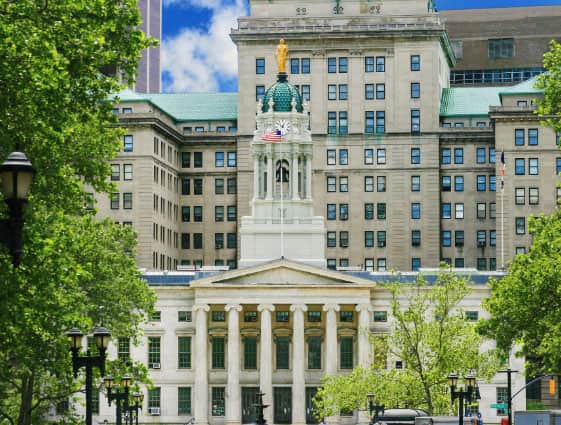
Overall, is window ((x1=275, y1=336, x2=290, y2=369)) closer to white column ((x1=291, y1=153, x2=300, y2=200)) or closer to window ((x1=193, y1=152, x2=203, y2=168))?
white column ((x1=291, y1=153, x2=300, y2=200))

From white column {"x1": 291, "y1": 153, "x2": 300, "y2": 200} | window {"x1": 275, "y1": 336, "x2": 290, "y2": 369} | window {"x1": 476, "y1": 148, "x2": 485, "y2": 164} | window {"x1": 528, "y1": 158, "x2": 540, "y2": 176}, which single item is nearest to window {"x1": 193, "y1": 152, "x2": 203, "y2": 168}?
white column {"x1": 291, "y1": 153, "x2": 300, "y2": 200}

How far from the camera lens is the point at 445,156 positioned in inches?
7338

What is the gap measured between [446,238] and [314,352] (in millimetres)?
30167

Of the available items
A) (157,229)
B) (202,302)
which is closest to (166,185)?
(157,229)

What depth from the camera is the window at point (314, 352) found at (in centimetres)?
15975

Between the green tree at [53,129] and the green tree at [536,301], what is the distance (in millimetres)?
19363

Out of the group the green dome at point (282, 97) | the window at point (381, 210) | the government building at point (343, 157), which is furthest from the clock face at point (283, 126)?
the window at point (381, 210)

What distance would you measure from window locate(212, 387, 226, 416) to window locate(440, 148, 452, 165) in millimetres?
41685

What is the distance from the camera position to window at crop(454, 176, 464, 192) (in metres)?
185

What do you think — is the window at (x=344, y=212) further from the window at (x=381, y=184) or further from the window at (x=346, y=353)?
the window at (x=346, y=353)

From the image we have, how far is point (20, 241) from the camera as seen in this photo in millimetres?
39250

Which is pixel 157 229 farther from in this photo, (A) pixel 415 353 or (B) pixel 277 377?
(A) pixel 415 353

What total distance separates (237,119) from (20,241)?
15277cm

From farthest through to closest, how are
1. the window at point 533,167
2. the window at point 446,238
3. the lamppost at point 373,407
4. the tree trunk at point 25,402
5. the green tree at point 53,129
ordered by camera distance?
1. the window at point 446,238
2. the window at point 533,167
3. the lamppost at point 373,407
4. the tree trunk at point 25,402
5. the green tree at point 53,129
